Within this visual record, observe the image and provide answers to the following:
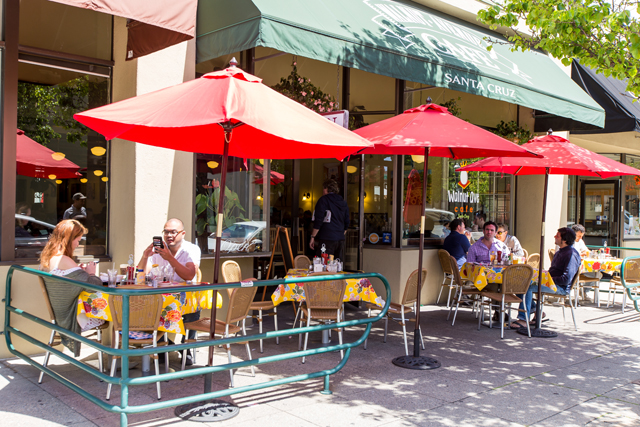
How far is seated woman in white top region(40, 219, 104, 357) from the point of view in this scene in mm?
4621

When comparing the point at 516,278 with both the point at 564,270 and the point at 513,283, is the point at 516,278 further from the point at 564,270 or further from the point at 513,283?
the point at 564,270

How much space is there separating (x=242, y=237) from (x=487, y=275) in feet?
11.1

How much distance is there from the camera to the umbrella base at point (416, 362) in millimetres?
5668

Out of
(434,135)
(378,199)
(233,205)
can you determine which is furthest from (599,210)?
(434,135)

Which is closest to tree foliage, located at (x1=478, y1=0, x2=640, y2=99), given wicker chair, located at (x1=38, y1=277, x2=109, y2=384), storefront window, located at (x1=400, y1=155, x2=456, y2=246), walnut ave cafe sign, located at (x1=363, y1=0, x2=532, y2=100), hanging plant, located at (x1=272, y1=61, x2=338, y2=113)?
walnut ave cafe sign, located at (x1=363, y1=0, x2=532, y2=100)

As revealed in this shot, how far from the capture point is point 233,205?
739 cm

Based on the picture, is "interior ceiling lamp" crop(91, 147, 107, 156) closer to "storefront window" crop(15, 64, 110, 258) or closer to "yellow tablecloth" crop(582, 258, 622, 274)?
"storefront window" crop(15, 64, 110, 258)

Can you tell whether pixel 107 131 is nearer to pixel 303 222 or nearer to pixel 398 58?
pixel 398 58

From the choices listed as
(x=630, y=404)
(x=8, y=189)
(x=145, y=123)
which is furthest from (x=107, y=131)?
(x=630, y=404)

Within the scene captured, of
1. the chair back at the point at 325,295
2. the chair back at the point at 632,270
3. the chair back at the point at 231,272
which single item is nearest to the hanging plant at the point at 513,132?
the chair back at the point at 632,270

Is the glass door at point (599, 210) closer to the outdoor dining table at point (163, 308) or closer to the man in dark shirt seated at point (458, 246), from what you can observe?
the man in dark shirt seated at point (458, 246)

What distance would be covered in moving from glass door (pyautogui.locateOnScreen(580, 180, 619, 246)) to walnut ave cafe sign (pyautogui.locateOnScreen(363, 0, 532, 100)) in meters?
7.33

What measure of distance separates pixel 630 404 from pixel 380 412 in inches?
86.2

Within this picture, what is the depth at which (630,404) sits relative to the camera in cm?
471
